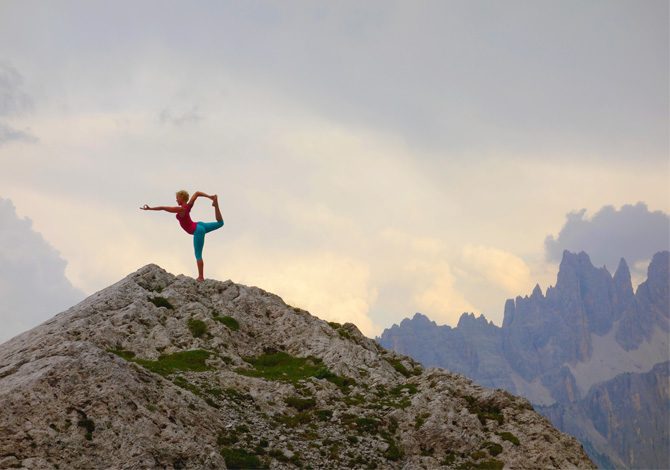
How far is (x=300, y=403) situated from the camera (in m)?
36.5

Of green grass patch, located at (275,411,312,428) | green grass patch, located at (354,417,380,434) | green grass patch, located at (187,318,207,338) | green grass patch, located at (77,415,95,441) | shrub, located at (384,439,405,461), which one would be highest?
green grass patch, located at (187,318,207,338)

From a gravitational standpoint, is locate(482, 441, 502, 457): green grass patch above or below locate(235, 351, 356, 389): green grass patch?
below

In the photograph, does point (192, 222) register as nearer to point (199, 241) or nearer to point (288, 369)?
point (199, 241)

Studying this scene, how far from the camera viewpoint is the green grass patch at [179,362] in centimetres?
3719

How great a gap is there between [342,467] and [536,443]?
12.6 metres

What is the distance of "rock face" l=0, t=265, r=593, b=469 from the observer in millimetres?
26859

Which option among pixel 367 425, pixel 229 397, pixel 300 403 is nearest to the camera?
pixel 367 425

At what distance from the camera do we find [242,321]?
4912 centimetres

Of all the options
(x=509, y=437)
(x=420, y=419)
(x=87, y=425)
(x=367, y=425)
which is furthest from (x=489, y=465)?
(x=87, y=425)

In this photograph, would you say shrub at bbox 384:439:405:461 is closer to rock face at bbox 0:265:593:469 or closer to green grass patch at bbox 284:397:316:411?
rock face at bbox 0:265:593:469

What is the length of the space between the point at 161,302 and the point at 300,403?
57.5 ft

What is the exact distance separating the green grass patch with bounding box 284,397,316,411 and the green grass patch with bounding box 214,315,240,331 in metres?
11.9

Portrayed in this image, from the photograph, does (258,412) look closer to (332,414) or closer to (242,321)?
(332,414)

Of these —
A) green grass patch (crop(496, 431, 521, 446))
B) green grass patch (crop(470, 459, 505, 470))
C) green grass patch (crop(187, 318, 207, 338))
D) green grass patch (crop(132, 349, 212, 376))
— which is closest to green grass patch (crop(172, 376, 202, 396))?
green grass patch (crop(132, 349, 212, 376))
